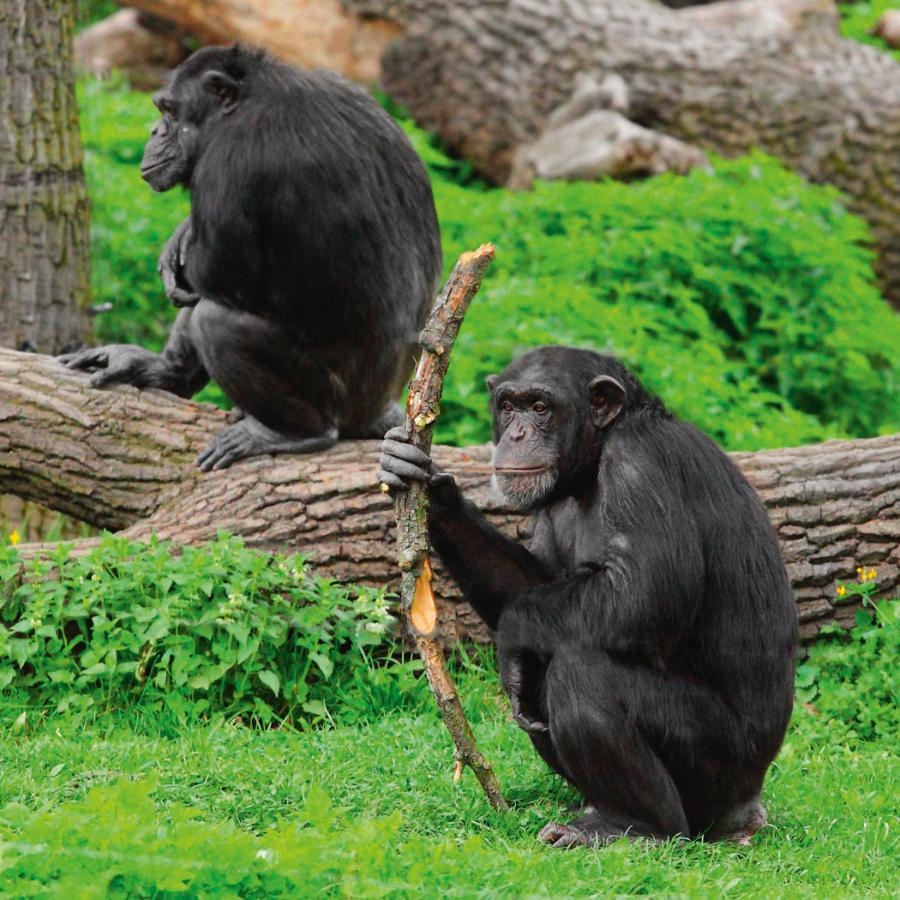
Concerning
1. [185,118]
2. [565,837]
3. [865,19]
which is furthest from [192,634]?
[865,19]

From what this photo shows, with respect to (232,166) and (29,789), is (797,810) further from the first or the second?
(232,166)

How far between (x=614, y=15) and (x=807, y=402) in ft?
14.8

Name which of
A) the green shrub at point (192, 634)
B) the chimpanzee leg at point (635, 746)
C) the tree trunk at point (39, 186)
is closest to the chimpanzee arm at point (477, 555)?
the chimpanzee leg at point (635, 746)

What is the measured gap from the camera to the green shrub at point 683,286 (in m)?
8.35

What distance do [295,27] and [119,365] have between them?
6.86m

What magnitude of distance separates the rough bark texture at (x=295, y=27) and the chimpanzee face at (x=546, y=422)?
28.4ft

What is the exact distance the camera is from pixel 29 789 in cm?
431

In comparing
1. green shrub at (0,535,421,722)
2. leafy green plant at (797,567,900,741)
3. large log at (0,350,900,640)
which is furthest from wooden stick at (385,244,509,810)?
leafy green plant at (797,567,900,741)

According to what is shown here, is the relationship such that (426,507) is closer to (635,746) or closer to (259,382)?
(635,746)

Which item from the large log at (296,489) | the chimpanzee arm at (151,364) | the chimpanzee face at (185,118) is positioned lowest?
the large log at (296,489)

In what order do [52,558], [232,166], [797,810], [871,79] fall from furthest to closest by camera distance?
[871,79] → [232,166] → [52,558] → [797,810]

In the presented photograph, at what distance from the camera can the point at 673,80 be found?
11.6 meters

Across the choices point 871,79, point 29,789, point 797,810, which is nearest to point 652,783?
point 797,810

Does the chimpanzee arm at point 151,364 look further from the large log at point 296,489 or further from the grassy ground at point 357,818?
the grassy ground at point 357,818
